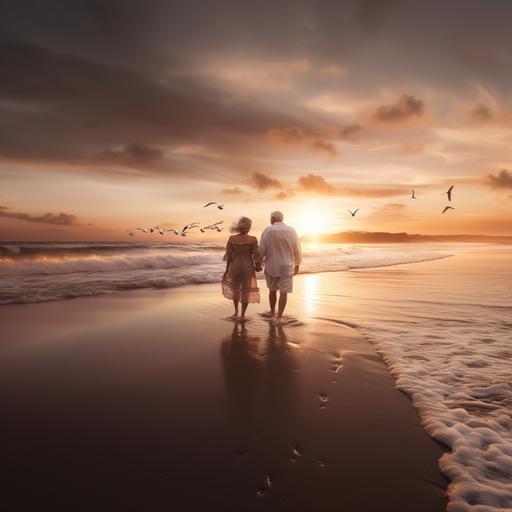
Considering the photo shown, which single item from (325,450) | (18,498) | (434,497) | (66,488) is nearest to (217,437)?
(325,450)

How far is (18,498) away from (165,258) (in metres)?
21.8

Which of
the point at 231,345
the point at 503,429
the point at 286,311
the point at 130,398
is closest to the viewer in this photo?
the point at 503,429

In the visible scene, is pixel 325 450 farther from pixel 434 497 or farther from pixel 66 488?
pixel 66 488

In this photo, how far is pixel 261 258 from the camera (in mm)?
8148

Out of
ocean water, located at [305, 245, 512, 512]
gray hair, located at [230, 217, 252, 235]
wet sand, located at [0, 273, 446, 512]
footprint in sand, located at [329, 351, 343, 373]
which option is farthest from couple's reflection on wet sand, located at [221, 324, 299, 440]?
gray hair, located at [230, 217, 252, 235]

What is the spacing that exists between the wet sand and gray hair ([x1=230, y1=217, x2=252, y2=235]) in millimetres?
2696

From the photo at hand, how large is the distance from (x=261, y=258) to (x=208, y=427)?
5175mm

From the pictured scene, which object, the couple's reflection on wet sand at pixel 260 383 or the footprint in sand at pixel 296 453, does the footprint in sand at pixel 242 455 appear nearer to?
the couple's reflection on wet sand at pixel 260 383

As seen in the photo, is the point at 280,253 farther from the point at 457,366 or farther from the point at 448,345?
the point at 457,366

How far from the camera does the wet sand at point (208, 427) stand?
7.80ft

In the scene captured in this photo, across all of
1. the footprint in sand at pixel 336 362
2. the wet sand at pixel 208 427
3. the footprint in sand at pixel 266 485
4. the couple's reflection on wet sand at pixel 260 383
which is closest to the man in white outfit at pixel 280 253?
the couple's reflection on wet sand at pixel 260 383

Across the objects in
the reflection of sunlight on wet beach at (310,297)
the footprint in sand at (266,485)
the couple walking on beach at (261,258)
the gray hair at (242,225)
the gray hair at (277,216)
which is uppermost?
the gray hair at (277,216)

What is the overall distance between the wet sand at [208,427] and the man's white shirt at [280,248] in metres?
2.09

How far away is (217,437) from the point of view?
10.0 feet
